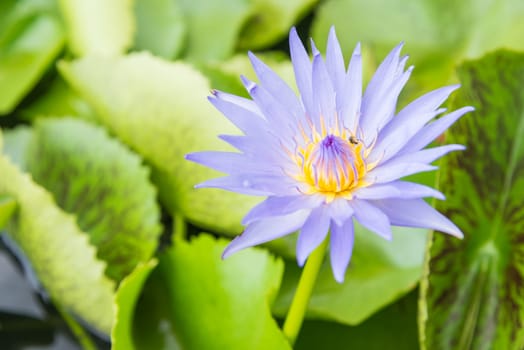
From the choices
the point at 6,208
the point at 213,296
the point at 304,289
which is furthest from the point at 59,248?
the point at 304,289

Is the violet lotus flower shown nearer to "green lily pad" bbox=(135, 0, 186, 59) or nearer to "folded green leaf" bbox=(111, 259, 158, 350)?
"folded green leaf" bbox=(111, 259, 158, 350)

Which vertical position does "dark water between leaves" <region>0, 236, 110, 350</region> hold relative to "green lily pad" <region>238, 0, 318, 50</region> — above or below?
below

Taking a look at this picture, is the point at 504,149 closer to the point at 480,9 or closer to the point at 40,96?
the point at 480,9

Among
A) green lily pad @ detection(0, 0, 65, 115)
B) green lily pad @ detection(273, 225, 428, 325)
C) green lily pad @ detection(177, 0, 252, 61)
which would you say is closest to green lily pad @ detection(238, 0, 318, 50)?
green lily pad @ detection(177, 0, 252, 61)

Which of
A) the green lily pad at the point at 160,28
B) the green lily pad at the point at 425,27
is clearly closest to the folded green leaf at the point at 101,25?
the green lily pad at the point at 160,28

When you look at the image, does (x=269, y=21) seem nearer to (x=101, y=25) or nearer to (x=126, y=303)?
(x=101, y=25)

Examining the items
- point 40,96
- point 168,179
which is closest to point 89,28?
point 40,96
